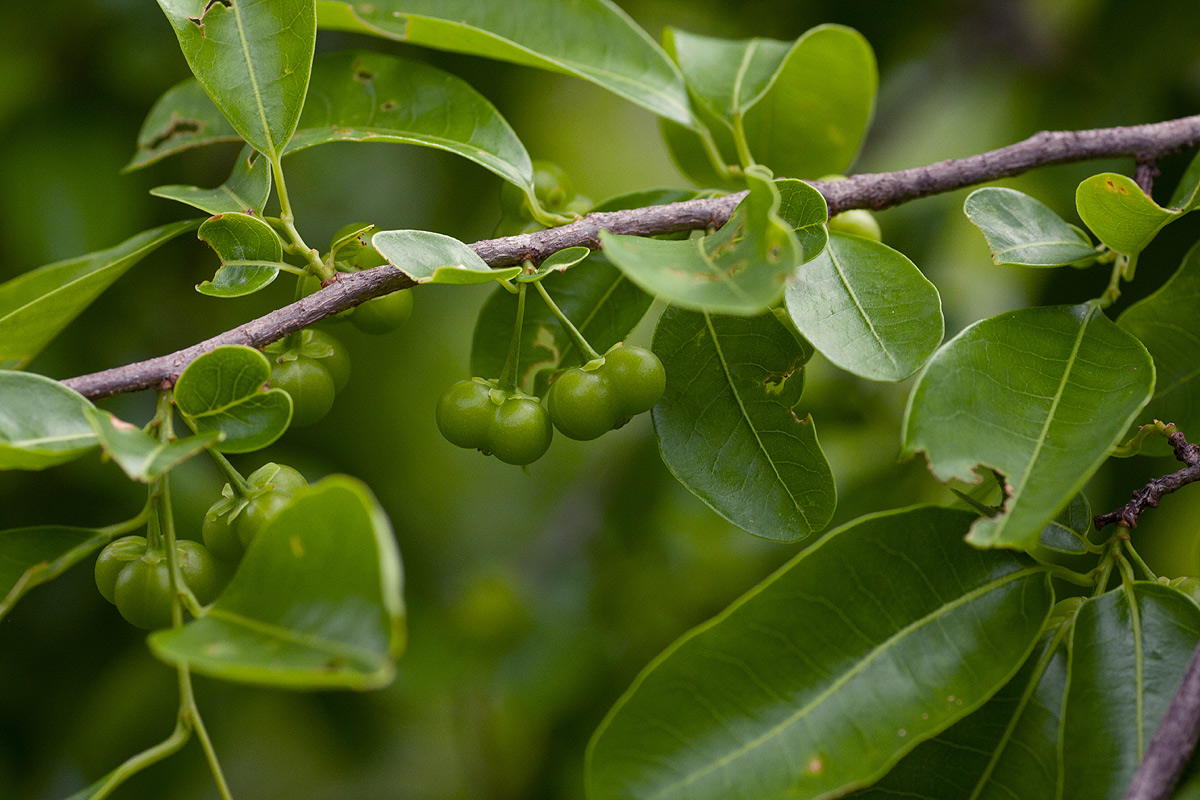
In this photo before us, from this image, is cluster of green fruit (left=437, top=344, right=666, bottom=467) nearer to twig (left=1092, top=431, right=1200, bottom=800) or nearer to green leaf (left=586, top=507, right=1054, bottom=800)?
green leaf (left=586, top=507, right=1054, bottom=800)

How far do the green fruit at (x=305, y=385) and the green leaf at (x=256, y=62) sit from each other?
0.28 m

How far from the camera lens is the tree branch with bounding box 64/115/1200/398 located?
3.34ft

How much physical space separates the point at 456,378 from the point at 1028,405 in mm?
2360

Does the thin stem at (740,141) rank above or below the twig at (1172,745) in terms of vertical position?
above

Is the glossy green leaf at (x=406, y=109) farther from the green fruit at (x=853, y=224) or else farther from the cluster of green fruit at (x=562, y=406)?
the green fruit at (x=853, y=224)

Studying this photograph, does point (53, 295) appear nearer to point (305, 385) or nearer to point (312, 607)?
point (305, 385)

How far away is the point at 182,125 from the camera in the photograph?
4.76 ft

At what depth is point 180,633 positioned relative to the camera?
82cm

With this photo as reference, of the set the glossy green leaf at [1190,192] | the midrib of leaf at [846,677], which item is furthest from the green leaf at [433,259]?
the glossy green leaf at [1190,192]

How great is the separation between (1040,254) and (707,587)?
4.96 feet

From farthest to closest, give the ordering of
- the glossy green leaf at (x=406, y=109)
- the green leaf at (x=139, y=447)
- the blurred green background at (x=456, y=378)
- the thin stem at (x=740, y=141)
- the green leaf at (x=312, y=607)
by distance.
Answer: the blurred green background at (x=456, y=378) < the thin stem at (x=740, y=141) < the glossy green leaf at (x=406, y=109) < the green leaf at (x=139, y=447) < the green leaf at (x=312, y=607)

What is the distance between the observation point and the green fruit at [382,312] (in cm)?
118

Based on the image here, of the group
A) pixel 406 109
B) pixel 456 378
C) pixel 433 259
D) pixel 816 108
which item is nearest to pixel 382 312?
pixel 433 259

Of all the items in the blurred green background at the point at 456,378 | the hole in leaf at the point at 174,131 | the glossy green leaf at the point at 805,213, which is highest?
the glossy green leaf at the point at 805,213
